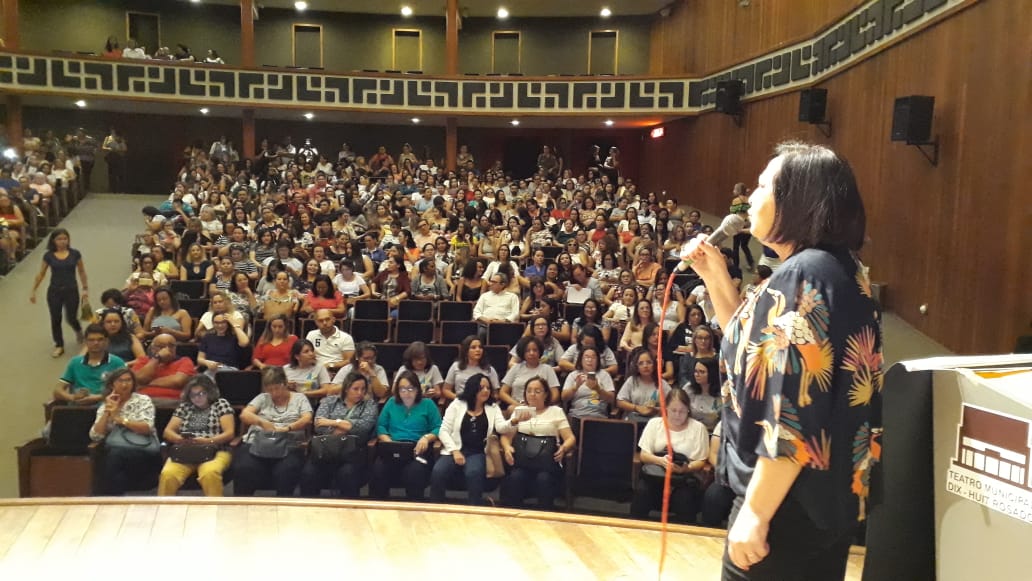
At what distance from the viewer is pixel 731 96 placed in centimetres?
1198

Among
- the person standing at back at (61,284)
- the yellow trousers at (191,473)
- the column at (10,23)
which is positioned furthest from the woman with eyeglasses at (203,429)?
the column at (10,23)

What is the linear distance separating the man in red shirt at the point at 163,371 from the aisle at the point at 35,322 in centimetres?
91

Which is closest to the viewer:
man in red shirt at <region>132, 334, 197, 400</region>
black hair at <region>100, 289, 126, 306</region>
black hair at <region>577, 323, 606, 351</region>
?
man in red shirt at <region>132, 334, 197, 400</region>

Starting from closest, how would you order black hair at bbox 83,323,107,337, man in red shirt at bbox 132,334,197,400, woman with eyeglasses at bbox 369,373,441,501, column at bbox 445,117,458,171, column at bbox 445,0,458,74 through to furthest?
woman with eyeglasses at bbox 369,373,441,501, black hair at bbox 83,323,107,337, man in red shirt at bbox 132,334,197,400, column at bbox 445,0,458,74, column at bbox 445,117,458,171

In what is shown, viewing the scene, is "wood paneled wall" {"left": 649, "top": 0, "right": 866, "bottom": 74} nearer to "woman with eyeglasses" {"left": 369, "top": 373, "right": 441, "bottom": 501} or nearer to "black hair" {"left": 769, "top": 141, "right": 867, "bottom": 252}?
"woman with eyeglasses" {"left": 369, "top": 373, "right": 441, "bottom": 501}

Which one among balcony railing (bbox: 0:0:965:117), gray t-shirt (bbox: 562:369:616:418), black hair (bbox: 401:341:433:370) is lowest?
gray t-shirt (bbox: 562:369:616:418)

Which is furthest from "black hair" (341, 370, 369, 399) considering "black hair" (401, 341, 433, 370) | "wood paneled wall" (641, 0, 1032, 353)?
"wood paneled wall" (641, 0, 1032, 353)

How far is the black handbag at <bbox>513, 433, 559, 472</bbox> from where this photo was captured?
4.51m

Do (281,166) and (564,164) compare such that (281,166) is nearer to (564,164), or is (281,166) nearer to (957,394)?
(564,164)

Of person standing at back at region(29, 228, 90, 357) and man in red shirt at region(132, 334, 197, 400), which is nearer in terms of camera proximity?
man in red shirt at region(132, 334, 197, 400)

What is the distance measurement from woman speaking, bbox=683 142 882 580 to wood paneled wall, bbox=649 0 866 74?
25.6 ft

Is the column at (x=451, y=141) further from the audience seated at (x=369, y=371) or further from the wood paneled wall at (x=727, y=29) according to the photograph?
the audience seated at (x=369, y=371)

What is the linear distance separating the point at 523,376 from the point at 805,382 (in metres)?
4.00

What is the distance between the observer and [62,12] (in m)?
16.3
